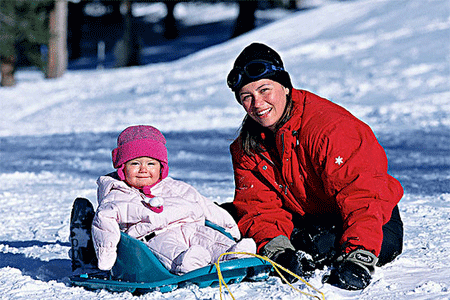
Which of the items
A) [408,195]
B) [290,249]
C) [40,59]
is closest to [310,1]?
[40,59]

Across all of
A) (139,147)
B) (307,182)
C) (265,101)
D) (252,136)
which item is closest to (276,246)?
(307,182)

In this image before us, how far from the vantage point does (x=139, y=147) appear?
3199 millimetres

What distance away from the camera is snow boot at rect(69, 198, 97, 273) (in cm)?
319

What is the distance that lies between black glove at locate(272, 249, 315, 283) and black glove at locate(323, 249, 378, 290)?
0.56 feet

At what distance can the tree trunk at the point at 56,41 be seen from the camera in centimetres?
1655

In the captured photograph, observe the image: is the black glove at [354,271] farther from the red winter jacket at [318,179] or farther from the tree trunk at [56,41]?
the tree trunk at [56,41]

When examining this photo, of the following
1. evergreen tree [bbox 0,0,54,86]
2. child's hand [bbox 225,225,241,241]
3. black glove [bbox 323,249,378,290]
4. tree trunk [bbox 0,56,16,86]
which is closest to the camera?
black glove [bbox 323,249,378,290]

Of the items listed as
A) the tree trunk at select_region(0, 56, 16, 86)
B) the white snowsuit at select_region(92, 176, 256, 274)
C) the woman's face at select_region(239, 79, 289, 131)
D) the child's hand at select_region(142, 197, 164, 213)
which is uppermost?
the woman's face at select_region(239, 79, 289, 131)

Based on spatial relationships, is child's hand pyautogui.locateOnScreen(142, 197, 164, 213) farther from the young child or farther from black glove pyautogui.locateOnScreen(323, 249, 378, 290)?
black glove pyautogui.locateOnScreen(323, 249, 378, 290)

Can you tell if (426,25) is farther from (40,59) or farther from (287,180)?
(287,180)

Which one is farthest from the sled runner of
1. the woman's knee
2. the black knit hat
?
the black knit hat

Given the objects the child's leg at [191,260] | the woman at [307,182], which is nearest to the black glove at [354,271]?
the woman at [307,182]

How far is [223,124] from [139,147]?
628cm

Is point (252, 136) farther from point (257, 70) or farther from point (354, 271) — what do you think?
point (354, 271)
